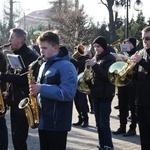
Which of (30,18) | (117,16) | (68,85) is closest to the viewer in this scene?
(68,85)

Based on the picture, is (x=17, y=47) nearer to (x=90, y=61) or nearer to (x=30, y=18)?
(x=90, y=61)

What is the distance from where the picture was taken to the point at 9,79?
4855 mm

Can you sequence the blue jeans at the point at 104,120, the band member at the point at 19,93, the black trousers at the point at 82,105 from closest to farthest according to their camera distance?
the band member at the point at 19,93 → the blue jeans at the point at 104,120 → the black trousers at the point at 82,105

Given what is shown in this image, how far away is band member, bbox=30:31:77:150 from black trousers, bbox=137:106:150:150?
132cm

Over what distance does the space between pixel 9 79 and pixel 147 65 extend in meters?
1.78

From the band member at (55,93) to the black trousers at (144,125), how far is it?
132cm

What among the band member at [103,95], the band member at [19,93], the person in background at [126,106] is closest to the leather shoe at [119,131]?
the person in background at [126,106]

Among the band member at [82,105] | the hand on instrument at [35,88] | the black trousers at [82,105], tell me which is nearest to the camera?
the hand on instrument at [35,88]

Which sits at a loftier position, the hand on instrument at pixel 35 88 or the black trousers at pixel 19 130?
the hand on instrument at pixel 35 88

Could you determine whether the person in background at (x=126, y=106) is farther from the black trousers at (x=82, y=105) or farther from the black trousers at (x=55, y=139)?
the black trousers at (x=55, y=139)

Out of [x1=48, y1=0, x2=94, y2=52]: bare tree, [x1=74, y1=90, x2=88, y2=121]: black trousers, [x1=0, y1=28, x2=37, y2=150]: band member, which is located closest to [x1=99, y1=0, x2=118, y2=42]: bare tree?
[x1=48, y1=0, x2=94, y2=52]: bare tree

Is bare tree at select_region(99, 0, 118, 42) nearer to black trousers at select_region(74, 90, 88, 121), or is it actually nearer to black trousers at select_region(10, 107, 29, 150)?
black trousers at select_region(74, 90, 88, 121)

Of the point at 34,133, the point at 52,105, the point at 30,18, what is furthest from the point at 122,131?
the point at 30,18

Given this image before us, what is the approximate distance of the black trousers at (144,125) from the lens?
5012mm
